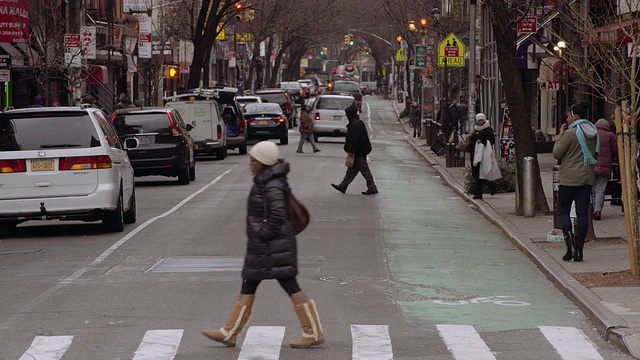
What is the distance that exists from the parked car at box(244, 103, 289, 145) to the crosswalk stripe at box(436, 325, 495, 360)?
34630 mm

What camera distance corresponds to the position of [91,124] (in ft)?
56.2

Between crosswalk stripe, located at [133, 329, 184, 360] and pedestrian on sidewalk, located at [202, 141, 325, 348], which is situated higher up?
pedestrian on sidewalk, located at [202, 141, 325, 348]

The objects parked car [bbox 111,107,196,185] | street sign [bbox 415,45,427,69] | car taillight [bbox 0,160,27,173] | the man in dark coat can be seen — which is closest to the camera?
car taillight [bbox 0,160,27,173]

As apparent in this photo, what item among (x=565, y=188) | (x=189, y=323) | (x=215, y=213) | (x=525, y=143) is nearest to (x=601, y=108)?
(x=525, y=143)

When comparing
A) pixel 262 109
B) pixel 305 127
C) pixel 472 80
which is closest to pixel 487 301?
pixel 472 80

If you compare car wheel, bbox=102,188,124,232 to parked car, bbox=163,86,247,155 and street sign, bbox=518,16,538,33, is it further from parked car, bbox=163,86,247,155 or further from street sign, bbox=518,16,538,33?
parked car, bbox=163,86,247,155

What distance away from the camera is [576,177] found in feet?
47.4

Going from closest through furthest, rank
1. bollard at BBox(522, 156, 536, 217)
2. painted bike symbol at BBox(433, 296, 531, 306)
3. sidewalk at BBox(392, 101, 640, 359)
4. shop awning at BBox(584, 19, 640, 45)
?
sidewalk at BBox(392, 101, 640, 359) < painted bike symbol at BBox(433, 296, 531, 306) < shop awning at BBox(584, 19, 640, 45) < bollard at BBox(522, 156, 536, 217)

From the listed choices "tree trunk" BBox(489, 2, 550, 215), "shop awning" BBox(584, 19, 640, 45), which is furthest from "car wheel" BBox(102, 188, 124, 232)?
"shop awning" BBox(584, 19, 640, 45)

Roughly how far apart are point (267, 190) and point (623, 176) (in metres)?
5.41

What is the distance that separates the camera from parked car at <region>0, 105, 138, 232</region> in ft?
55.4

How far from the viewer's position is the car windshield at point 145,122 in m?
27.5

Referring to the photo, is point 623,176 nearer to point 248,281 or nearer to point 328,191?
point 248,281

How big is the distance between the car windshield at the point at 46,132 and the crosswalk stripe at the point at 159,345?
7.46 meters
